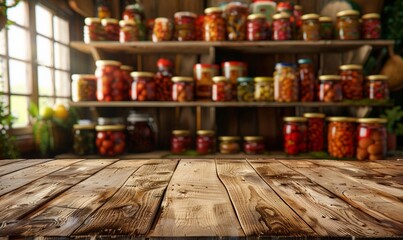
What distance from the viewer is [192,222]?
476mm

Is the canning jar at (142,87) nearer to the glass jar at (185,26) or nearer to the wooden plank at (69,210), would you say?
the glass jar at (185,26)

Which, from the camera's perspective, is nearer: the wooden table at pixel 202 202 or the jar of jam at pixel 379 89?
the wooden table at pixel 202 202

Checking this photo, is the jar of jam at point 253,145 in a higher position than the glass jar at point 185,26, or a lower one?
lower

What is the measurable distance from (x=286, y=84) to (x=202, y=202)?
4.57ft

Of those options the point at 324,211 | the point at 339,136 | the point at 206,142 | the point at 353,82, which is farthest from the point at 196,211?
the point at 353,82

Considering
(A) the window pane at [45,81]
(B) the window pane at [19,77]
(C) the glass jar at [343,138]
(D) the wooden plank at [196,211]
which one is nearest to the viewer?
(D) the wooden plank at [196,211]

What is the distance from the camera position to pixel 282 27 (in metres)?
1.86

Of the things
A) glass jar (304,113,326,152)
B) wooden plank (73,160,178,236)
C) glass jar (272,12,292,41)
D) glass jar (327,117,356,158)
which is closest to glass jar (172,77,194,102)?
glass jar (272,12,292,41)

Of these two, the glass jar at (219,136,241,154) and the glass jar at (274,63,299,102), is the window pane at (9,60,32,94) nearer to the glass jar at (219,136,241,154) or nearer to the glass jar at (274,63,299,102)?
the glass jar at (219,136,241,154)

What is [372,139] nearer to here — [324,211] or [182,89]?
[182,89]

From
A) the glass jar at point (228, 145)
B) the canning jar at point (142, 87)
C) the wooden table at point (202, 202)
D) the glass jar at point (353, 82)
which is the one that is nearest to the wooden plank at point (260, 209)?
the wooden table at point (202, 202)

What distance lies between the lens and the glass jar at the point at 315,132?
1916 millimetres

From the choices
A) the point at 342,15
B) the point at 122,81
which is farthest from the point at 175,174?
the point at 342,15

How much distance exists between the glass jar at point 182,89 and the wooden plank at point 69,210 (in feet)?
3.60
